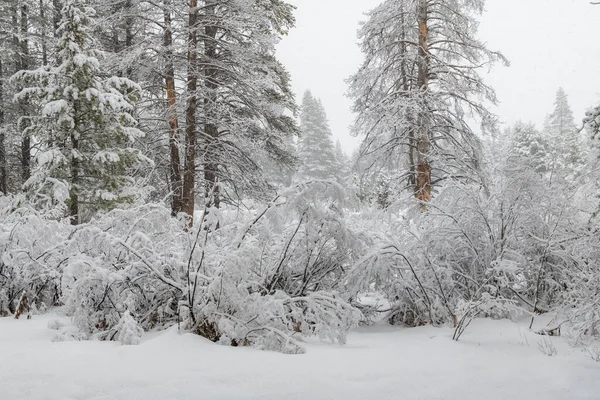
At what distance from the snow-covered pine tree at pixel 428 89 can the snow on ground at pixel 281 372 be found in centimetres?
718

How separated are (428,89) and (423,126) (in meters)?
1.02

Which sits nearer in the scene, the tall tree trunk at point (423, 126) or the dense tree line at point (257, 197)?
the dense tree line at point (257, 197)

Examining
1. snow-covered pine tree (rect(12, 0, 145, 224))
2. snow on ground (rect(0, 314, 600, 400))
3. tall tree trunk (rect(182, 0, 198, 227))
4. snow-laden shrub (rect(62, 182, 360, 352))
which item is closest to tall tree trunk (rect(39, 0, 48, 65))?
snow-covered pine tree (rect(12, 0, 145, 224))

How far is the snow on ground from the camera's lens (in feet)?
8.84

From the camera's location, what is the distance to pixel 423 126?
1097 cm

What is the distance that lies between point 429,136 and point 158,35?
7.47 metres

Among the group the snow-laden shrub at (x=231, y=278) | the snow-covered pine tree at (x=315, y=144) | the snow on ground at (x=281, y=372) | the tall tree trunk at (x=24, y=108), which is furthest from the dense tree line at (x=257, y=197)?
the snow-covered pine tree at (x=315, y=144)

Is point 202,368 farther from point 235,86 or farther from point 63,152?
point 235,86

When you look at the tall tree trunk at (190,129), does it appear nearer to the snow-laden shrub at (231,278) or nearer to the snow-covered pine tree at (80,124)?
the snow-covered pine tree at (80,124)

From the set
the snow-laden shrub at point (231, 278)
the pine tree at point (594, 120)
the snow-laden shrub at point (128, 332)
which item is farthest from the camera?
the snow-laden shrub at point (231, 278)

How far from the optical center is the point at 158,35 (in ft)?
36.6

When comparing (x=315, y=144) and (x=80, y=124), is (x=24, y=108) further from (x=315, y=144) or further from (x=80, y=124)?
(x=315, y=144)

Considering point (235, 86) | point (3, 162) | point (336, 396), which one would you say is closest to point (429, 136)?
point (235, 86)

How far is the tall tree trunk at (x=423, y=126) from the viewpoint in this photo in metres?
10.8
